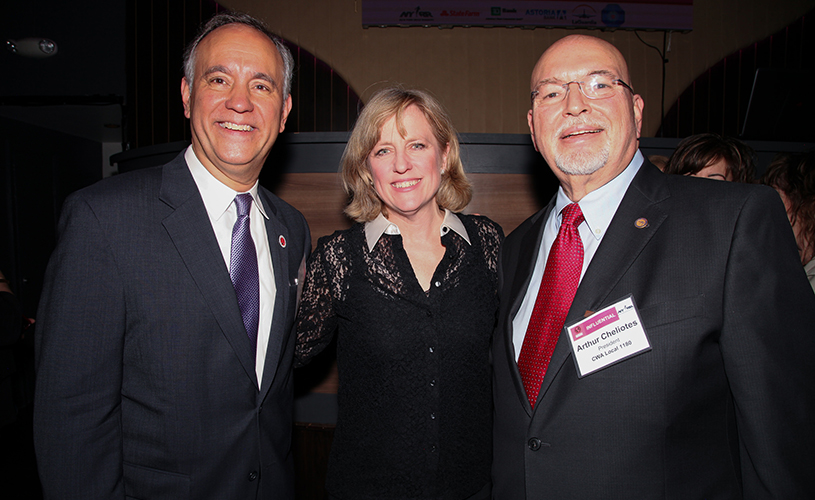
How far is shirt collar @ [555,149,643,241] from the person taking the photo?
126 centimetres

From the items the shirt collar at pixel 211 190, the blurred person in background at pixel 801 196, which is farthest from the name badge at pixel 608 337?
the blurred person in background at pixel 801 196

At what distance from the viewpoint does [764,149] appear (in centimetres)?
271

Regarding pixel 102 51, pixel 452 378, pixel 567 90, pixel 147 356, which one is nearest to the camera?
pixel 147 356

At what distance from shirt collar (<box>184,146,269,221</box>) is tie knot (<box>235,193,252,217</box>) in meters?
0.02

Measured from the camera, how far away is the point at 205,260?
3.97 feet

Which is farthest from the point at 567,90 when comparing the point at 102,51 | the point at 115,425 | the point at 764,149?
the point at 102,51

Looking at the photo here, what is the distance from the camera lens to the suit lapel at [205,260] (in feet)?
3.92

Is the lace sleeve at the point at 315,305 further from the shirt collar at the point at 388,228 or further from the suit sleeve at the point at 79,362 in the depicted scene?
the suit sleeve at the point at 79,362

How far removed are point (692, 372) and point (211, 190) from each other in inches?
55.2

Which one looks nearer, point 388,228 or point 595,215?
point 595,215

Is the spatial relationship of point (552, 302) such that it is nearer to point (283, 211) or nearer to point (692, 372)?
point (692, 372)

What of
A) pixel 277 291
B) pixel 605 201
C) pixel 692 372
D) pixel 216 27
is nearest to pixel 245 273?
pixel 277 291

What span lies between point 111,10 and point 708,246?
26.5 feet

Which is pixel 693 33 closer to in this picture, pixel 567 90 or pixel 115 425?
pixel 567 90
